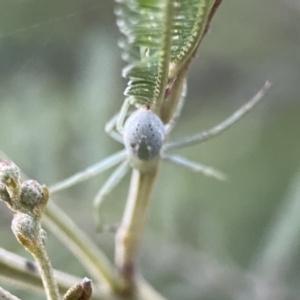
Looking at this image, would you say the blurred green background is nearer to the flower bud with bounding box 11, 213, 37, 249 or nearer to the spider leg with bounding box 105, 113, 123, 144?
the spider leg with bounding box 105, 113, 123, 144

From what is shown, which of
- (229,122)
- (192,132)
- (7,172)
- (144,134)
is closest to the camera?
(7,172)

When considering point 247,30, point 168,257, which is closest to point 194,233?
point 168,257

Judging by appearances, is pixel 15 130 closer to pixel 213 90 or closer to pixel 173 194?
pixel 173 194

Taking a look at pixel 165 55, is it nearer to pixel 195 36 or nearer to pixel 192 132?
pixel 195 36

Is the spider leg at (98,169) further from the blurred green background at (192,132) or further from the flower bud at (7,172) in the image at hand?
the blurred green background at (192,132)

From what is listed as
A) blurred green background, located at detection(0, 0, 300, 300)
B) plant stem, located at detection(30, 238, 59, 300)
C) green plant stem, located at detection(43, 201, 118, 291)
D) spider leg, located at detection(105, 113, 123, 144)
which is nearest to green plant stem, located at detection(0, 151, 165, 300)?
green plant stem, located at detection(43, 201, 118, 291)

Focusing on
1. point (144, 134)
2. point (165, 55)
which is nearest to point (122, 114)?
point (144, 134)
